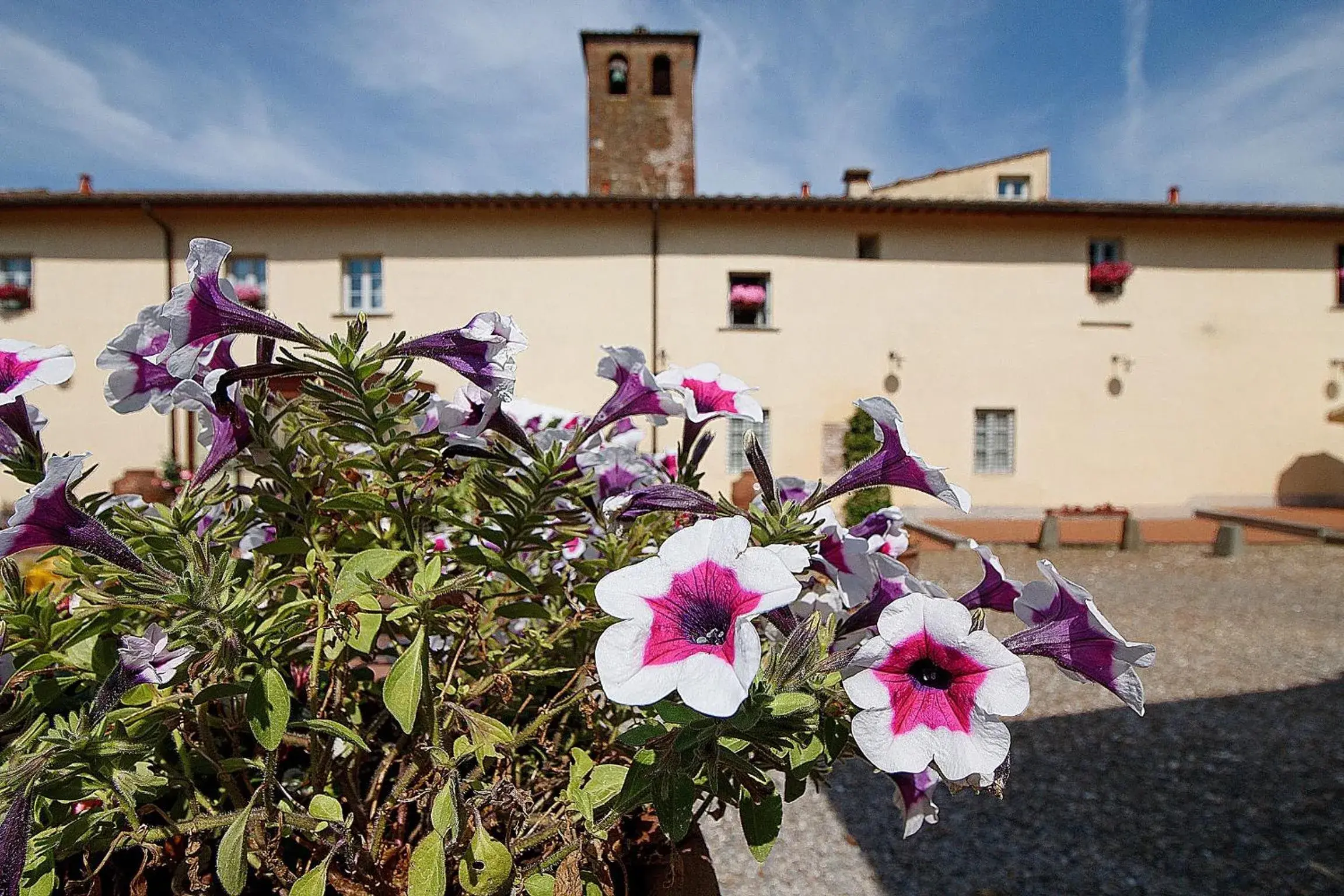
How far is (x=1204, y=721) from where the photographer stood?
4.50 metres

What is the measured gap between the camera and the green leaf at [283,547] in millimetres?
813

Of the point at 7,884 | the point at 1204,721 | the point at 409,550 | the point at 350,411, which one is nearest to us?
the point at 7,884

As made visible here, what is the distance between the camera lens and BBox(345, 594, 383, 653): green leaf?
727 mm

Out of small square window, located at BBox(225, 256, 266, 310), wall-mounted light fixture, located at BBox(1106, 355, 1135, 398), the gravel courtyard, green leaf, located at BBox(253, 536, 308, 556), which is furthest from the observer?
wall-mounted light fixture, located at BBox(1106, 355, 1135, 398)

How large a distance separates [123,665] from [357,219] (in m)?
12.3

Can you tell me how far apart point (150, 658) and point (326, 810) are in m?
0.23

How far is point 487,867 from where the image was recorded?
0.66 metres

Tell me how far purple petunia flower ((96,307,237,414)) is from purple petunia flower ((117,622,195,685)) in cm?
23

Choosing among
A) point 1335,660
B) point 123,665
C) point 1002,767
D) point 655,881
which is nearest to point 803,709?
point 1002,767

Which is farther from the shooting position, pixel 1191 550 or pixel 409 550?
pixel 1191 550

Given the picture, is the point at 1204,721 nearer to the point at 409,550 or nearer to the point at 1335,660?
the point at 1335,660

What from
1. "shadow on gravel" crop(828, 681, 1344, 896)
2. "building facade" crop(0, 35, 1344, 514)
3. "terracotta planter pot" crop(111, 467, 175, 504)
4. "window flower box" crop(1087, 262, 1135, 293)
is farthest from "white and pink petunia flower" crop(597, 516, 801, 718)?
"window flower box" crop(1087, 262, 1135, 293)

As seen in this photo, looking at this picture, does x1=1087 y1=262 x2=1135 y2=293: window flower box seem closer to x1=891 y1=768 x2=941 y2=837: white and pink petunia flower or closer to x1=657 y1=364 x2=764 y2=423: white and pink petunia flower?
x1=657 y1=364 x2=764 y2=423: white and pink petunia flower

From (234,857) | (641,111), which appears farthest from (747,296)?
(234,857)
